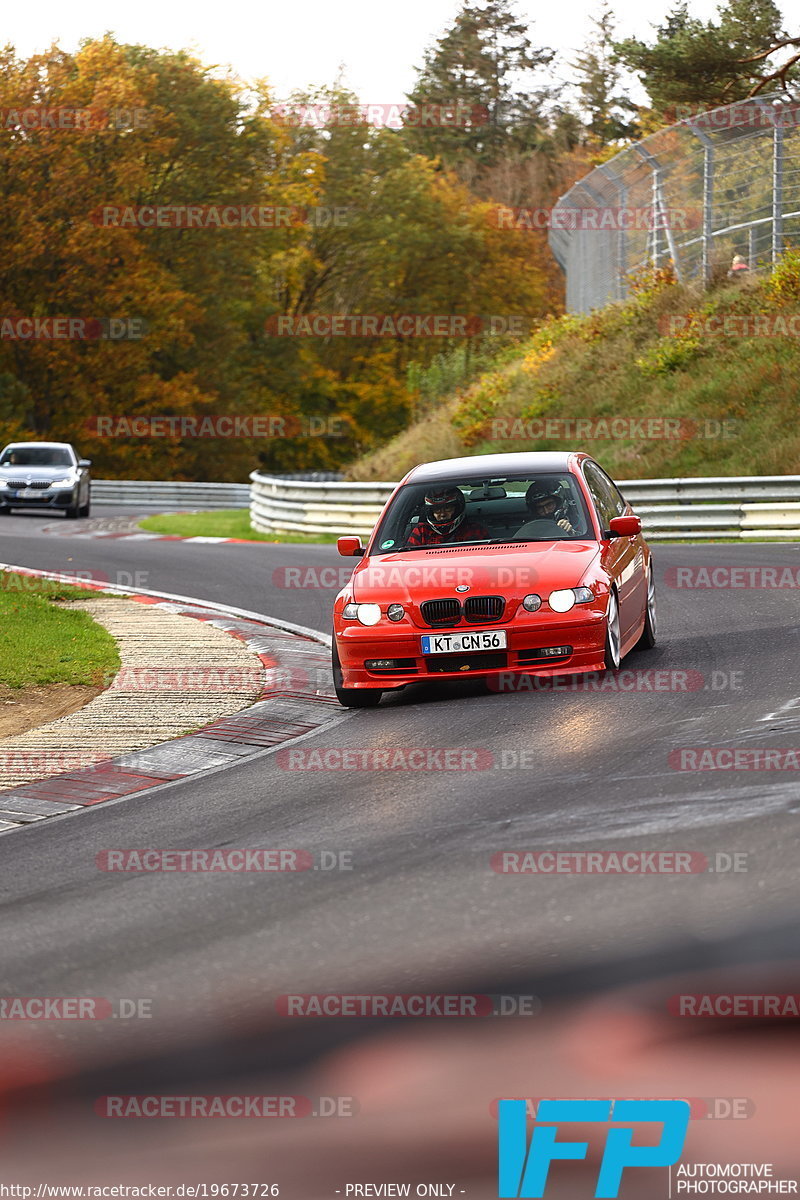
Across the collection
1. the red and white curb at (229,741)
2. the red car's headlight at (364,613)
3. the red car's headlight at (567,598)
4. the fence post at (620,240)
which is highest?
the fence post at (620,240)

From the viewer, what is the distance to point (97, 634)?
1410 centimetres

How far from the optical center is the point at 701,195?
29.2 m

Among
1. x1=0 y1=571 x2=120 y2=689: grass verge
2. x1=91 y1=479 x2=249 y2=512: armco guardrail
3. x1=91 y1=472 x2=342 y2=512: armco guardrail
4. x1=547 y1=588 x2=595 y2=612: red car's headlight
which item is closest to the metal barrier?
x1=91 y1=472 x2=342 y2=512: armco guardrail

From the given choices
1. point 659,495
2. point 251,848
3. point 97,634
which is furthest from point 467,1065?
point 659,495

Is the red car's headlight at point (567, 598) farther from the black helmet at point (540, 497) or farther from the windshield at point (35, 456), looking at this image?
the windshield at point (35, 456)

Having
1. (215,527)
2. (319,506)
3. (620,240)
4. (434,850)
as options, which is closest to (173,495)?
(215,527)

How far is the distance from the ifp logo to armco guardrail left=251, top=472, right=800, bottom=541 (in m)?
18.2

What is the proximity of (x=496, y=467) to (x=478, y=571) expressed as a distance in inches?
53.8

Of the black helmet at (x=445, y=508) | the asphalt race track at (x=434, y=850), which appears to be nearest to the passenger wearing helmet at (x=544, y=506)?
the black helmet at (x=445, y=508)

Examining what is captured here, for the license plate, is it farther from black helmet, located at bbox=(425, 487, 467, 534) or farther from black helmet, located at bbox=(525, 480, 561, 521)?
black helmet, located at bbox=(525, 480, 561, 521)

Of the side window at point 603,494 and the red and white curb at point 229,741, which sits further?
the side window at point 603,494

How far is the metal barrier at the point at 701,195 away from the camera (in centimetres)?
2714

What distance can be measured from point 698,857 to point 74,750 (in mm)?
4418

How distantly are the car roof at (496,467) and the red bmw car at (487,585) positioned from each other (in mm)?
19
